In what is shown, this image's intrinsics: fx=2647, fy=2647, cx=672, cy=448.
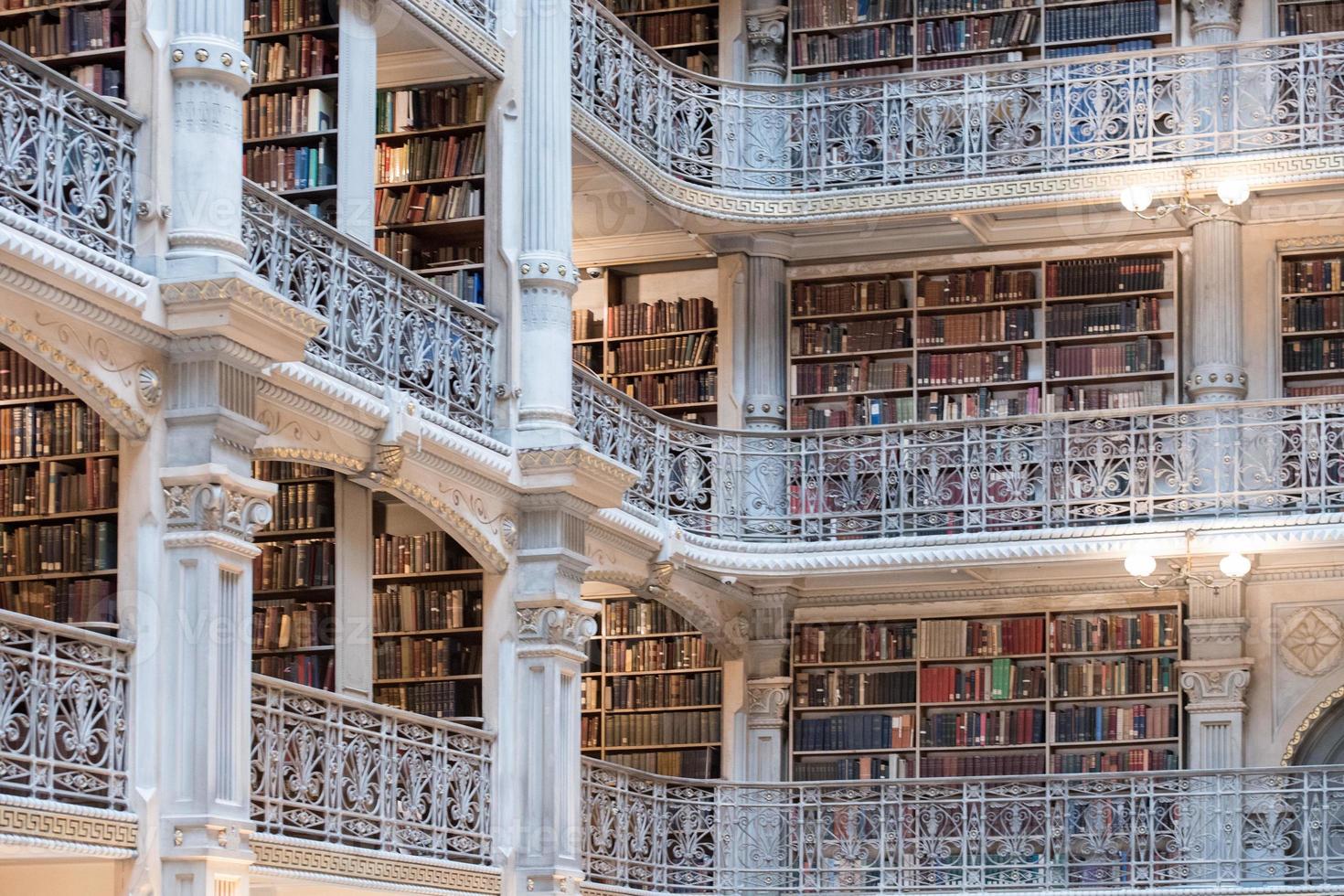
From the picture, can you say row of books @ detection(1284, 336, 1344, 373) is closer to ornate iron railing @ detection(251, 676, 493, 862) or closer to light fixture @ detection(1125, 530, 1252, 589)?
light fixture @ detection(1125, 530, 1252, 589)

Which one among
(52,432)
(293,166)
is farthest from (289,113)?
(52,432)

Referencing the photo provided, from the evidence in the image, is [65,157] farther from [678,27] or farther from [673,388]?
[678,27]

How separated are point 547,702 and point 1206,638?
3958 mm

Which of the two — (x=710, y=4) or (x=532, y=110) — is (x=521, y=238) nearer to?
(x=532, y=110)

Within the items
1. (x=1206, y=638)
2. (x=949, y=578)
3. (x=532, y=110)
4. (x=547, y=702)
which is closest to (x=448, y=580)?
(x=547, y=702)

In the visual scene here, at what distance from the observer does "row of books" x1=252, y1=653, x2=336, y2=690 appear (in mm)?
10406

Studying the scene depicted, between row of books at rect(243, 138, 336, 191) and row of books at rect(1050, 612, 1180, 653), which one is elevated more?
row of books at rect(243, 138, 336, 191)

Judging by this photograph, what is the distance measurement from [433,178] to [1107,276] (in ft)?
13.2

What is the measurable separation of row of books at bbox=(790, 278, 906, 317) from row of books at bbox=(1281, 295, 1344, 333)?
79.6 inches

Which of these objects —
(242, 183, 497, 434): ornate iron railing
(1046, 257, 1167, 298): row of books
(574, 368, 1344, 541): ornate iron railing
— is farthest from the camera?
(1046, 257, 1167, 298): row of books

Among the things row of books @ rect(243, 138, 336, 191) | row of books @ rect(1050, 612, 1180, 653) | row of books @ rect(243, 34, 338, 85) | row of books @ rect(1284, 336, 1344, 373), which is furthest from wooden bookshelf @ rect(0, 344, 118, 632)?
row of books @ rect(1284, 336, 1344, 373)

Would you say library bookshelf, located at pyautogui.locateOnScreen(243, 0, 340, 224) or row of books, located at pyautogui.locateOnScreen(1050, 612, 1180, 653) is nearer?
library bookshelf, located at pyautogui.locateOnScreen(243, 0, 340, 224)

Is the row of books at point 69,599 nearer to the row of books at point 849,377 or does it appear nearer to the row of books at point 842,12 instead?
the row of books at point 849,377

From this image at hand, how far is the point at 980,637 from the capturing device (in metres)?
13.8
